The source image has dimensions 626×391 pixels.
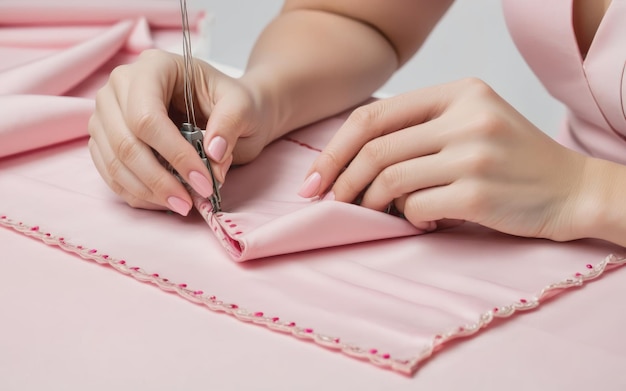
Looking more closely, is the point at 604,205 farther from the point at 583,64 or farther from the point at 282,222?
the point at 282,222

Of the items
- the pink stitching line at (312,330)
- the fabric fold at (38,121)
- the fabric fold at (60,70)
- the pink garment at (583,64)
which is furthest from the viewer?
the fabric fold at (60,70)

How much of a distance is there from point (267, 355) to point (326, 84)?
479 mm

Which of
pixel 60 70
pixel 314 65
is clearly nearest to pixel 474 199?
pixel 314 65

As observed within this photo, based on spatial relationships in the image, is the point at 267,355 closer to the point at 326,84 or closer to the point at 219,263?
the point at 219,263

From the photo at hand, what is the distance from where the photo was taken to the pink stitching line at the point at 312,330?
1.92 ft

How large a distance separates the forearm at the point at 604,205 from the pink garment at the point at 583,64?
0.34 feet

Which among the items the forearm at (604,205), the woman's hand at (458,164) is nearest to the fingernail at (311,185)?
the woman's hand at (458,164)

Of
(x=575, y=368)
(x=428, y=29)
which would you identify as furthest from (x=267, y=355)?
(x=428, y=29)

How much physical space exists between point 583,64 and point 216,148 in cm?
38

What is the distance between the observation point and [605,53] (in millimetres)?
818

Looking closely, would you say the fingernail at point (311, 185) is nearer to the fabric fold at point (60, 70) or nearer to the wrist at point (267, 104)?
the wrist at point (267, 104)

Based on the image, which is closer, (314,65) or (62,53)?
(314,65)

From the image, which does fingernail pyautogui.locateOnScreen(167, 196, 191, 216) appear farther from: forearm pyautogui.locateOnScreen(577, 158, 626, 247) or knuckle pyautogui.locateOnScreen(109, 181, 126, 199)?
forearm pyautogui.locateOnScreen(577, 158, 626, 247)

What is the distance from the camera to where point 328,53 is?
1031mm
